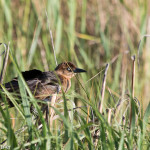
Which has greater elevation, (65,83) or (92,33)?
(92,33)

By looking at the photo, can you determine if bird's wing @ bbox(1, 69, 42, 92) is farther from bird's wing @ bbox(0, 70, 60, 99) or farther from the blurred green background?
the blurred green background

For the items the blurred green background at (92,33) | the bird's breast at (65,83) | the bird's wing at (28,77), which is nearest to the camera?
the bird's wing at (28,77)

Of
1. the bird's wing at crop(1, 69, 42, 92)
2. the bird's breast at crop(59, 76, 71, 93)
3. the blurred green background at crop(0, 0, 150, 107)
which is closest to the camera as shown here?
the bird's wing at crop(1, 69, 42, 92)

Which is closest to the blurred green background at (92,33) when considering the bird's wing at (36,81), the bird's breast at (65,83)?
the bird's breast at (65,83)

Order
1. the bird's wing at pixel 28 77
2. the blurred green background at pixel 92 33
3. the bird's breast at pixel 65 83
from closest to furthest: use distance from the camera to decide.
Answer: the bird's wing at pixel 28 77 → the bird's breast at pixel 65 83 → the blurred green background at pixel 92 33

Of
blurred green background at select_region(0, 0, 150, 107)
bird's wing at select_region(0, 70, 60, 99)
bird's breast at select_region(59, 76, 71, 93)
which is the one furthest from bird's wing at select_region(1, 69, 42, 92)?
blurred green background at select_region(0, 0, 150, 107)

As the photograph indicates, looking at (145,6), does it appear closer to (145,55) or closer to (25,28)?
(145,55)

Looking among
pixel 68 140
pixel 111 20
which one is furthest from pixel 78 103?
pixel 68 140

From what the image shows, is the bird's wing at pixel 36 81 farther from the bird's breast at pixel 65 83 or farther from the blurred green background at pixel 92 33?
the blurred green background at pixel 92 33

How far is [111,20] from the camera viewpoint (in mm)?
5234

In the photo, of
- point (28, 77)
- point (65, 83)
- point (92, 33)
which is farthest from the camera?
point (92, 33)

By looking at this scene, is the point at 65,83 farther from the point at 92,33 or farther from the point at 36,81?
the point at 92,33

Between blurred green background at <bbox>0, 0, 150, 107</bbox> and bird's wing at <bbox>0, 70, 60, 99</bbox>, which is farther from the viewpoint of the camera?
blurred green background at <bbox>0, 0, 150, 107</bbox>

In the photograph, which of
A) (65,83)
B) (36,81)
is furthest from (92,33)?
(36,81)
